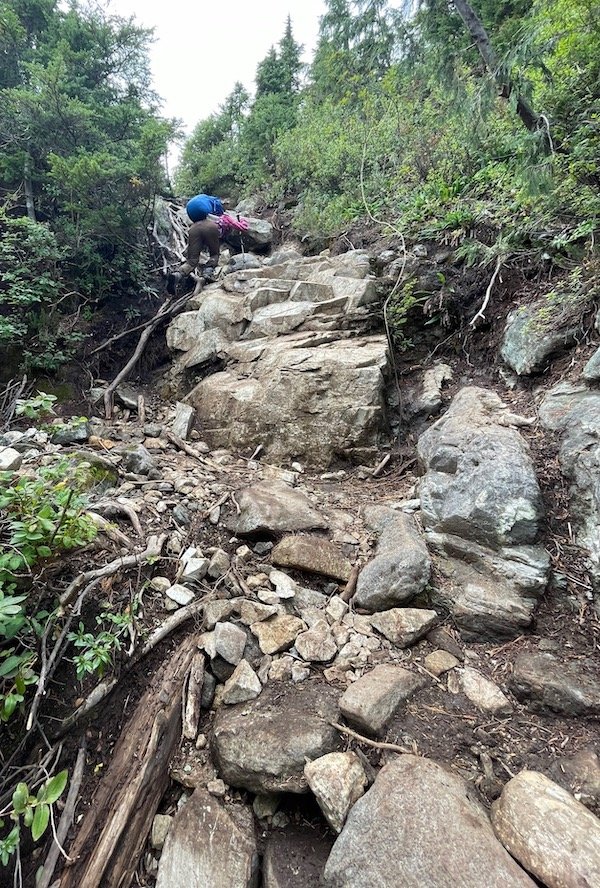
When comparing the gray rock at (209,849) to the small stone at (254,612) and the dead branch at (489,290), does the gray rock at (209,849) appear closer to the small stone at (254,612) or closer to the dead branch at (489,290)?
the small stone at (254,612)

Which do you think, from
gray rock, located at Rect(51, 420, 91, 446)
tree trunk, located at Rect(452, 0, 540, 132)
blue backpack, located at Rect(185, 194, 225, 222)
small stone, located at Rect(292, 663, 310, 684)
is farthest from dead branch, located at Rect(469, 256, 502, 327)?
blue backpack, located at Rect(185, 194, 225, 222)

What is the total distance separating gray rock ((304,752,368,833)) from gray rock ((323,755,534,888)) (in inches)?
2.1

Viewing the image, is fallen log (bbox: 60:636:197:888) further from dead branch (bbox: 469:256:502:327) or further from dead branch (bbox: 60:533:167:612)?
dead branch (bbox: 469:256:502:327)

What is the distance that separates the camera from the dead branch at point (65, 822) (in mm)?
1567

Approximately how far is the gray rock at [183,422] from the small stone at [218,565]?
2.34 metres

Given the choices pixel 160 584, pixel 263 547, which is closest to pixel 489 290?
pixel 263 547

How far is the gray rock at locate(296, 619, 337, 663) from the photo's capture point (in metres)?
2.25

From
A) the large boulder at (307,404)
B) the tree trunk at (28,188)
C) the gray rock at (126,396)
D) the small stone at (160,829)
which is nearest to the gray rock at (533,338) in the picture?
the large boulder at (307,404)

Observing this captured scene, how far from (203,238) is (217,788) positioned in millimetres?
8866

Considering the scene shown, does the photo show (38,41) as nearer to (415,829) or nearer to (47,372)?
(47,372)

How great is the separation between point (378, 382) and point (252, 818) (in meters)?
3.81

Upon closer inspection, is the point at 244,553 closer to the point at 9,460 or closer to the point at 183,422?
the point at 9,460

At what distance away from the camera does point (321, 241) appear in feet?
27.5

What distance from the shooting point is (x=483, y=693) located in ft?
6.67
